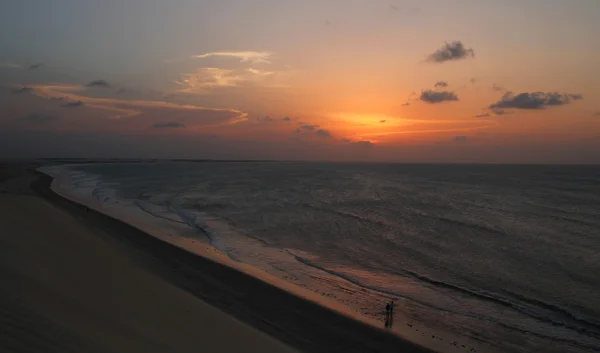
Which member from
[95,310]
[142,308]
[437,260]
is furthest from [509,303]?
[95,310]

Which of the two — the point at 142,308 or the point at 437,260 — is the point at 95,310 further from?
the point at 437,260

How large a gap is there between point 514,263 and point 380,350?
49.9 feet

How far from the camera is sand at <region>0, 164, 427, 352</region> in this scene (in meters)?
7.88

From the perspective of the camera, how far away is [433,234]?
30.4 metres

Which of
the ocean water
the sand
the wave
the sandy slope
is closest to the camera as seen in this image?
the sandy slope

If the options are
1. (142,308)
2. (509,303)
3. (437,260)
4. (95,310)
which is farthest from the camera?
(437,260)

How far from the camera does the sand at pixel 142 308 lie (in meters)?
7.88

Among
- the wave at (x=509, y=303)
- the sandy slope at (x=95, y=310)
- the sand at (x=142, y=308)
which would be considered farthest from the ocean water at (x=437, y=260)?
the sandy slope at (x=95, y=310)

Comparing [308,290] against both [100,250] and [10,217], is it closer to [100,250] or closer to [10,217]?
[100,250]

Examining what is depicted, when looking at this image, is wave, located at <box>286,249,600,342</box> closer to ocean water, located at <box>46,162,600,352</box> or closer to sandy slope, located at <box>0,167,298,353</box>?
ocean water, located at <box>46,162,600,352</box>

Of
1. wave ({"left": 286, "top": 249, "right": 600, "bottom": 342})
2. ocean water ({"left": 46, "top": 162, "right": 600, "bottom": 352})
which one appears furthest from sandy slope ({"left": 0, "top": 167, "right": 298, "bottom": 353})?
wave ({"left": 286, "top": 249, "right": 600, "bottom": 342})

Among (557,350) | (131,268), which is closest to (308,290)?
(131,268)

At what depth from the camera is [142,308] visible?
10719mm

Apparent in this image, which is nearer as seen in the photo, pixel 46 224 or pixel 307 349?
pixel 307 349
